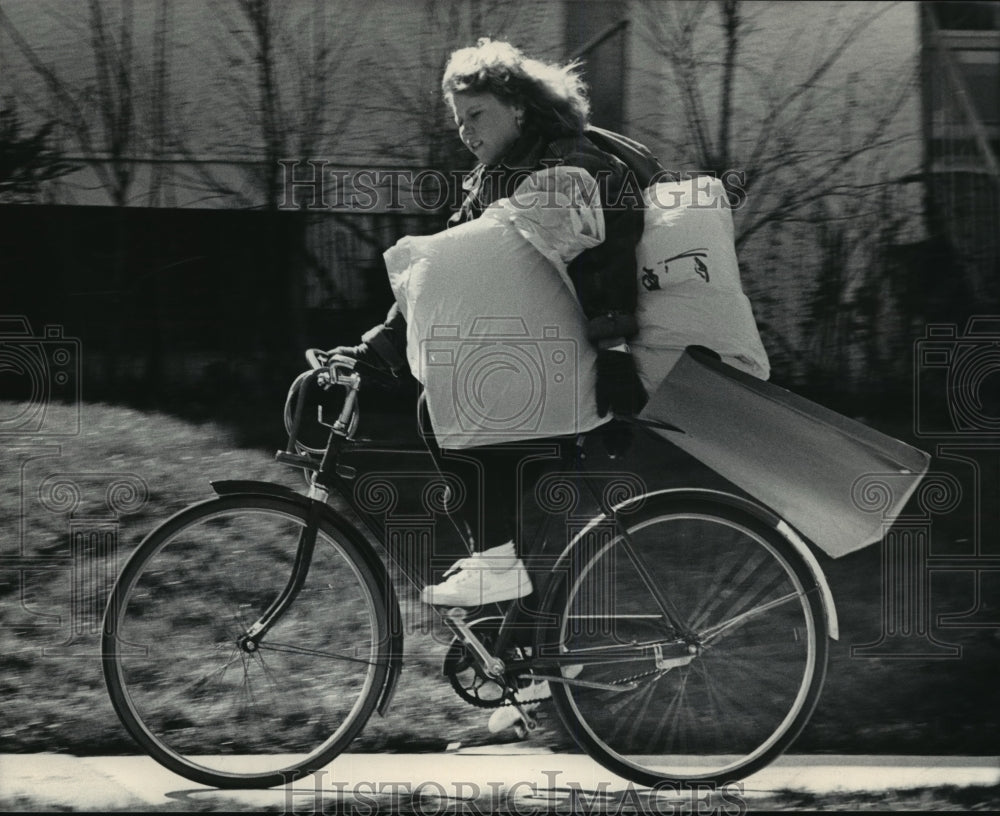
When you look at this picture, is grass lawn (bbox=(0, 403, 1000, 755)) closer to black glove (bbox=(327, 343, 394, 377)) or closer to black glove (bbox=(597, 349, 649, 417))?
black glove (bbox=(327, 343, 394, 377))

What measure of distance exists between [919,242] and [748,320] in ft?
1.70

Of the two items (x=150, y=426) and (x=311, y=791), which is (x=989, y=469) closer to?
(x=311, y=791)

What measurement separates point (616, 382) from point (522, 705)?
0.83 m

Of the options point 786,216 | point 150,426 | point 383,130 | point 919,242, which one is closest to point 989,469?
point 919,242

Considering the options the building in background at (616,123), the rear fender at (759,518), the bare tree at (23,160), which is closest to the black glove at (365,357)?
the building in background at (616,123)

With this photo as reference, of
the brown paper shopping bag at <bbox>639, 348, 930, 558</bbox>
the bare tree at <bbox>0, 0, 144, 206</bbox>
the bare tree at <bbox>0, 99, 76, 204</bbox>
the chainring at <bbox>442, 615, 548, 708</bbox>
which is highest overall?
the bare tree at <bbox>0, 0, 144, 206</bbox>

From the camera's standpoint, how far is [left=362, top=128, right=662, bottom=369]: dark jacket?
321 centimetres

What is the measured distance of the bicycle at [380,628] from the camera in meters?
3.32

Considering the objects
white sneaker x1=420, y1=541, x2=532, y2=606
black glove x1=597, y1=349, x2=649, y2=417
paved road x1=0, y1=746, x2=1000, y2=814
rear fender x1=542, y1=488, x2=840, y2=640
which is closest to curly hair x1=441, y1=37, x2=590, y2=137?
black glove x1=597, y1=349, x2=649, y2=417

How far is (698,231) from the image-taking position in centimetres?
328

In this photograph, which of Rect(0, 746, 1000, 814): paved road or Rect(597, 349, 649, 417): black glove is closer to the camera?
Rect(597, 349, 649, 417): black glove

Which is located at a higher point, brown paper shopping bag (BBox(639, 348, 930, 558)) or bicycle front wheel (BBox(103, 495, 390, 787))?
brown paper shopping bag (BBox(639, 348, 930, 558))

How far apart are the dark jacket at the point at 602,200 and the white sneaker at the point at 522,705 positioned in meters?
0.88

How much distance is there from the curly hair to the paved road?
1.59 meters
